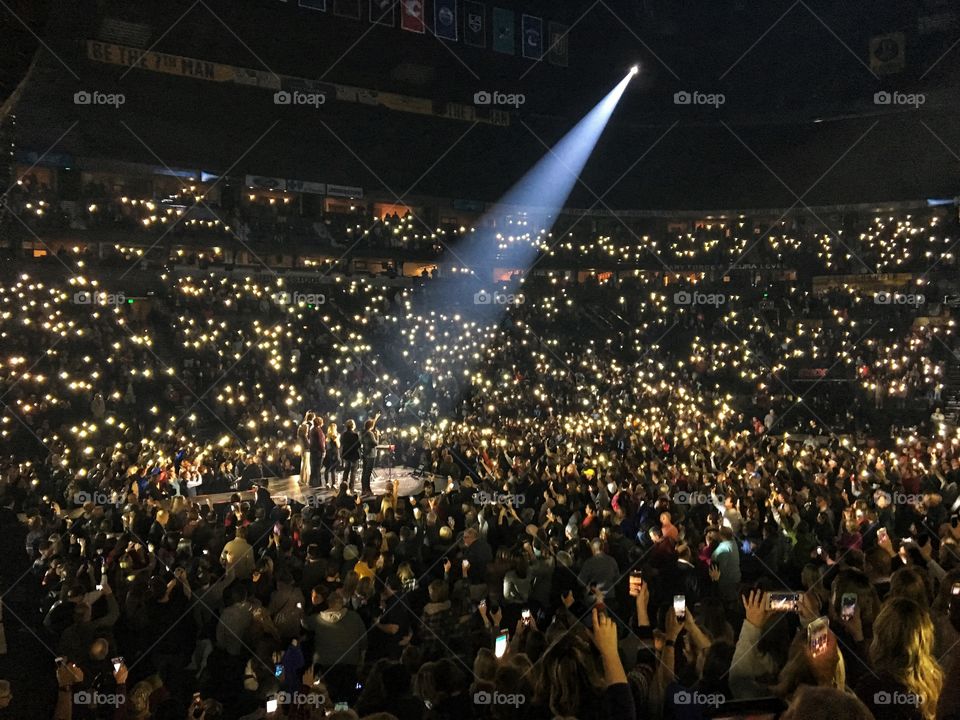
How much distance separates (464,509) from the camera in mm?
9109

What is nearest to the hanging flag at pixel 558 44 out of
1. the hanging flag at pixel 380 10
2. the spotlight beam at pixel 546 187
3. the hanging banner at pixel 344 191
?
the spotlight beam at pixel 546 187

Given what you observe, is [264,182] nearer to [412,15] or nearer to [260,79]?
[260,79]

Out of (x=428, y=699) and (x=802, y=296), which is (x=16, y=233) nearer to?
(x=428, y=699)

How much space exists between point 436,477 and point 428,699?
981 cm

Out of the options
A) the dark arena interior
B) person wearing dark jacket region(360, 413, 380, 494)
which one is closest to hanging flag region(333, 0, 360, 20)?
the dark arena interior

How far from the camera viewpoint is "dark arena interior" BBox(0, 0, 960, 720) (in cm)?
461

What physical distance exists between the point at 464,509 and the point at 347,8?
21.3 metres

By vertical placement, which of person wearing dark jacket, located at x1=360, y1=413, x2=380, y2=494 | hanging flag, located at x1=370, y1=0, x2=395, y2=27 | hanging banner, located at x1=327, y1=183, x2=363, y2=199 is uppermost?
hanging flag, located at x1=370, y1=0, x2=395, y2=27

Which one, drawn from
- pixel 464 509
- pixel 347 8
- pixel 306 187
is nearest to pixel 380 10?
pixel 347 8

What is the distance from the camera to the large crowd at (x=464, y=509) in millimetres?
3961

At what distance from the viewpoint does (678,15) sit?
32.0 metres

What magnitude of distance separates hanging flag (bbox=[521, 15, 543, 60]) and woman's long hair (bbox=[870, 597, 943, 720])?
28.6m

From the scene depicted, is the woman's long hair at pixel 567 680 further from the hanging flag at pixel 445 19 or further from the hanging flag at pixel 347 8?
the hanging flag at pixel 445 19

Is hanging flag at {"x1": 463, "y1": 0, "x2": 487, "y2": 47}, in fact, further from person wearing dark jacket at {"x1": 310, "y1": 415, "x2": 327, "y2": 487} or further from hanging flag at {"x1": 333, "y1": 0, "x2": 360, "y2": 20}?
person wearing dark jacket at {"x1": 310, "y1": 415, "x2": 327, "y2": 487}
